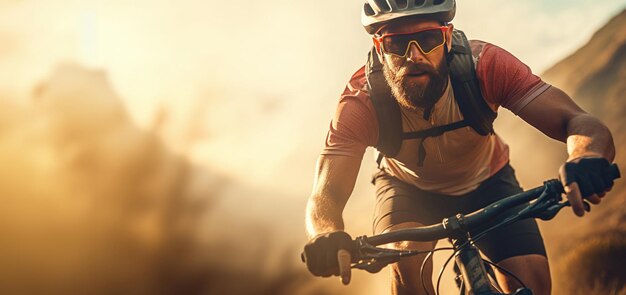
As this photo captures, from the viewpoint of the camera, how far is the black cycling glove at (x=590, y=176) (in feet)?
10.1

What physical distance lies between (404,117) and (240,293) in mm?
25956

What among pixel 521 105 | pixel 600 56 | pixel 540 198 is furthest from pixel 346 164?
pixel 600 56

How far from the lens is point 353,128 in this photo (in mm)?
4840

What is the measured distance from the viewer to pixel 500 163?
17.6ft

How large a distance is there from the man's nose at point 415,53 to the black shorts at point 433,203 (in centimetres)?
101

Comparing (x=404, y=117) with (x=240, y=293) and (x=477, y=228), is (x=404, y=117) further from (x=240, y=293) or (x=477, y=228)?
(x=240, y=293)

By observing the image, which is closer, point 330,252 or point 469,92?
point 330,252

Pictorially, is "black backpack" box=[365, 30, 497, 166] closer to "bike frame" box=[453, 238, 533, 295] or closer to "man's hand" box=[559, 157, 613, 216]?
"bike frame" box=[453, 238, 533, 295]

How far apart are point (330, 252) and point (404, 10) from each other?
214cm

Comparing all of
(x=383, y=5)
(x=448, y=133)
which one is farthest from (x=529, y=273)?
(x=383, y=5)

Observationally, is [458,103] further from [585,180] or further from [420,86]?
[585,180]

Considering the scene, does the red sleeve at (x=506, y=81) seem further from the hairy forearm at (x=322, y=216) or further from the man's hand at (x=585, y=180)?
the man's hand at (x=585, y=180)

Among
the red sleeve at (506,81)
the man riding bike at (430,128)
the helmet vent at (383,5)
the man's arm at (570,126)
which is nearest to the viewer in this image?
the man's arm at (570,126)

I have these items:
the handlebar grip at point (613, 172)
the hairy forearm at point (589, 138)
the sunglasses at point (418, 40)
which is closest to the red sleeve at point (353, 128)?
the sunglasses at point (418, 40)
